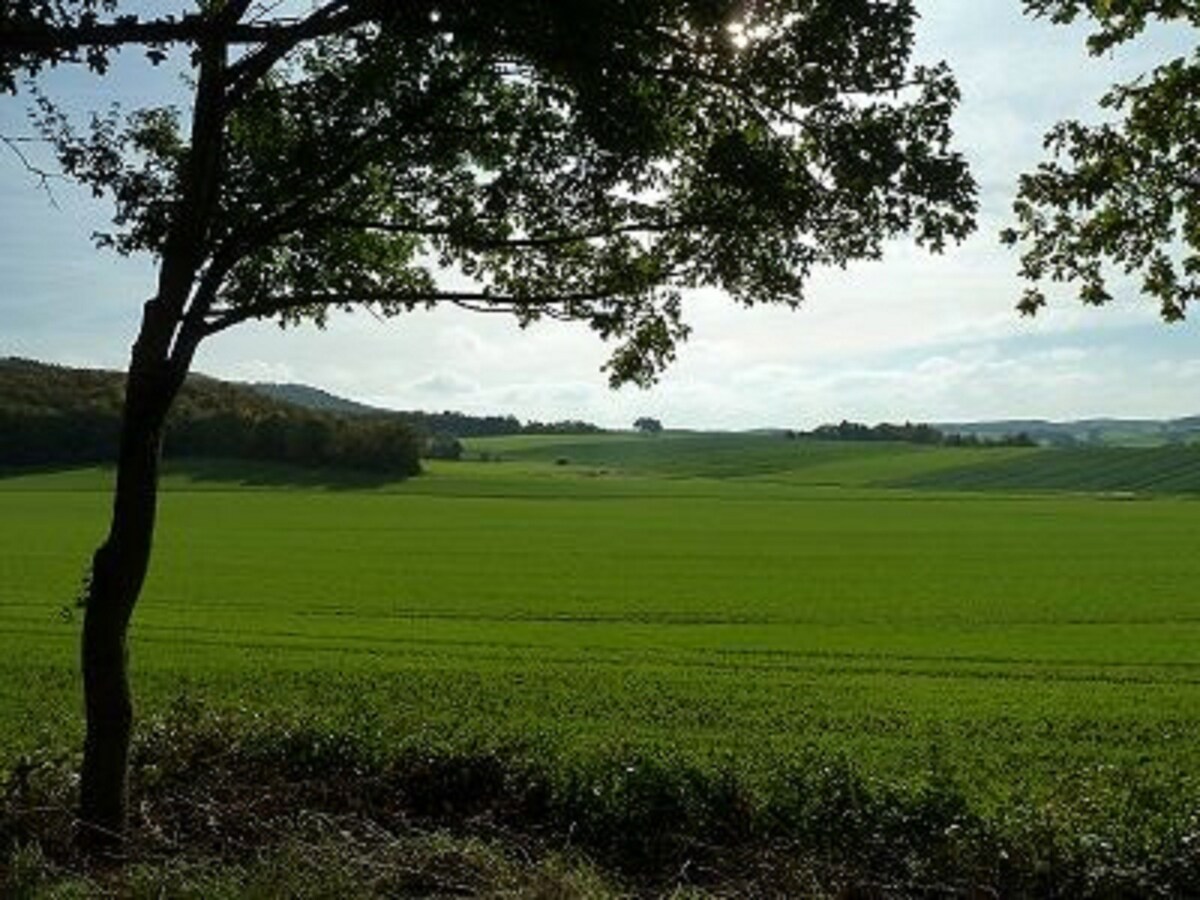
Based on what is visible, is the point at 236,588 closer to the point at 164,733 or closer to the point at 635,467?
the point at 164,733

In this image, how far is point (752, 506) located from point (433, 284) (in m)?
88.7

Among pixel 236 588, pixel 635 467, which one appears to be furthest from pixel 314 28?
pixel 635 467

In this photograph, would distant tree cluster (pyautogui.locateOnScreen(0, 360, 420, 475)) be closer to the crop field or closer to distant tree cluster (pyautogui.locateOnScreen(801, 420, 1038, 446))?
the crop field

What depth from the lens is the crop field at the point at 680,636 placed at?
61.8ft

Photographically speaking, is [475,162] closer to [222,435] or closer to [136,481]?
[136,481]

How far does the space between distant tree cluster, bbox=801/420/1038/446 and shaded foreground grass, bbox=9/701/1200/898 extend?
543ft

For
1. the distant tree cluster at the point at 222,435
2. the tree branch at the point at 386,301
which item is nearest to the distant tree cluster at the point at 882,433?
the distant tree cluster at the point at 222,435

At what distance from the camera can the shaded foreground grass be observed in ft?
26.3

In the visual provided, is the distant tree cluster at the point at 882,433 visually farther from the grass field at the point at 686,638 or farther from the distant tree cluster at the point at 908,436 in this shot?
the grass field at the point at 686,638

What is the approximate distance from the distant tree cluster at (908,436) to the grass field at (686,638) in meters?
87.6

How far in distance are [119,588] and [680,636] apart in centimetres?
2416

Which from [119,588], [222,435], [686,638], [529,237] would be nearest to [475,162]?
[529,237]

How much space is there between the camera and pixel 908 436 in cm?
18688

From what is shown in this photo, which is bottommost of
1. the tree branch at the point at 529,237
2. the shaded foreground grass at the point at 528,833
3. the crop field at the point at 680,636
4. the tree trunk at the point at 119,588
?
the crop field at the point at 680,636
